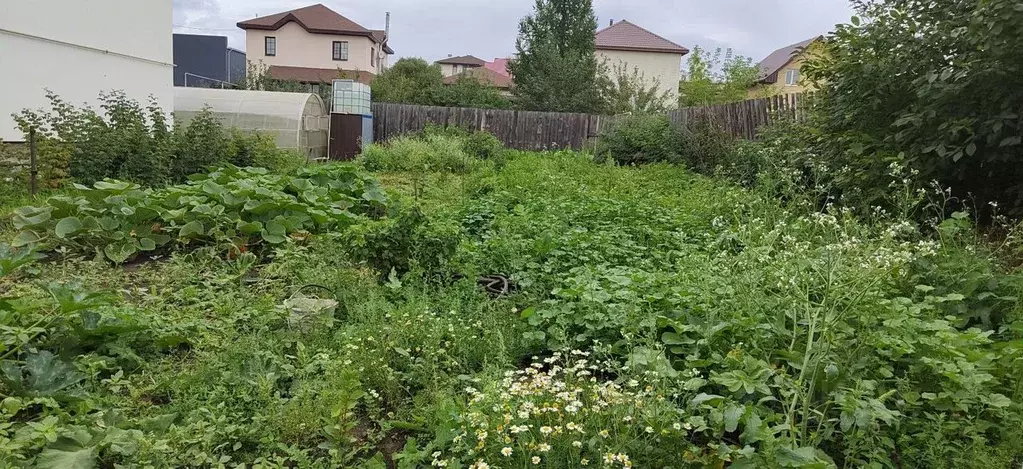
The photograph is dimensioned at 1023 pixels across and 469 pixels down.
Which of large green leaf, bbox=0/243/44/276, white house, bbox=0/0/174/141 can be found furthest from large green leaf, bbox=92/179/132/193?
white house, bbox=0/0/174/141

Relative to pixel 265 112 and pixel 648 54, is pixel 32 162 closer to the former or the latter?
pixel 265 112

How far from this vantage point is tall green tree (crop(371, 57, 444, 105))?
26.9 meters

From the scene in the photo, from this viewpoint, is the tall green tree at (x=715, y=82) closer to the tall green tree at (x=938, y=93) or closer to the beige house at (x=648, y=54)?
the beige house at (x=648, y=54)

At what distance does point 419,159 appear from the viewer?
37.3 ft

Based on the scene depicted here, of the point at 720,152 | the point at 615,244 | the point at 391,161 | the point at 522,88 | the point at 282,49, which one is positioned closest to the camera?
the point at 615,244

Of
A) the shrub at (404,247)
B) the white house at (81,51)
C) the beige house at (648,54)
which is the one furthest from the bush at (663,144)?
the beige house at (648,54)

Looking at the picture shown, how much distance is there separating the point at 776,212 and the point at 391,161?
7.92m

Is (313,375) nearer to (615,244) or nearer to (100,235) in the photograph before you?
(615,244)

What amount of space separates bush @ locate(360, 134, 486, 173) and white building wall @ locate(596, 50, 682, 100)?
2492cm

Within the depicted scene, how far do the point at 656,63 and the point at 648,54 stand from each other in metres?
0.68

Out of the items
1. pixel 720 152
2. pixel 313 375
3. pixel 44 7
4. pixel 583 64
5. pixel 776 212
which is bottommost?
pixel 313 375

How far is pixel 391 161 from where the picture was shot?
38.0 feet

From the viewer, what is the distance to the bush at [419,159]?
36.9 feet

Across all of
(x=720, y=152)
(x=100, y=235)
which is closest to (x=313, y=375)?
(x=100, y=235)
